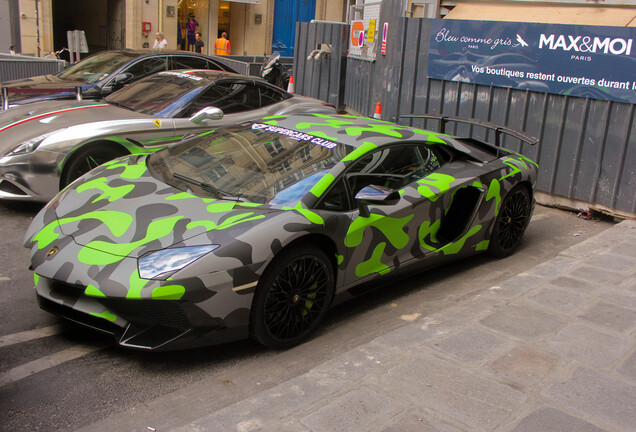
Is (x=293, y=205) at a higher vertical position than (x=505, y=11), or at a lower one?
lower

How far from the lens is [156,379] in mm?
Result: 3764

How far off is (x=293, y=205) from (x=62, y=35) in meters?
26.0

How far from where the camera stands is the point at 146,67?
1047 centimetres

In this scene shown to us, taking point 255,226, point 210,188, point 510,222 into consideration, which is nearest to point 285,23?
point 510,222

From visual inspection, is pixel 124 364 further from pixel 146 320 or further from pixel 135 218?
pixel 135 218

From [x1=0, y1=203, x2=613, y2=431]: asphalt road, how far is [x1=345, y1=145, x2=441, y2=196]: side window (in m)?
0.98

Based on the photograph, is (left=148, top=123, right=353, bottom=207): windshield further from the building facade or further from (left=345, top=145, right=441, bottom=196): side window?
the building facade

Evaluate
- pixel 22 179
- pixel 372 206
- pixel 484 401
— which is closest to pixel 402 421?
pixel 484 401

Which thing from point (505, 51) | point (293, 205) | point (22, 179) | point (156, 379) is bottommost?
point (156, 379)

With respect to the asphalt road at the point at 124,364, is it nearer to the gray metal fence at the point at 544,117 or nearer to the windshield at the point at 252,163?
the windshield at the point at 252,163

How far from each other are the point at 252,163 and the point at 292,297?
3.72ft

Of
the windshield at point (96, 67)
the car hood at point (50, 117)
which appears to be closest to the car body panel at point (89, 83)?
the windshield at point (96, 67)

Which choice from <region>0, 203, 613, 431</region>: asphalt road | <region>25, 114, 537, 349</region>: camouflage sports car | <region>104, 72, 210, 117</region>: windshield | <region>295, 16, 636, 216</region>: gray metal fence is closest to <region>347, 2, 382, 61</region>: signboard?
<region>295, 16, 636, 216</region>: gray metal fence

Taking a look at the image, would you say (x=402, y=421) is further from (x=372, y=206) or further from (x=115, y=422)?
(x=372, y=206)
